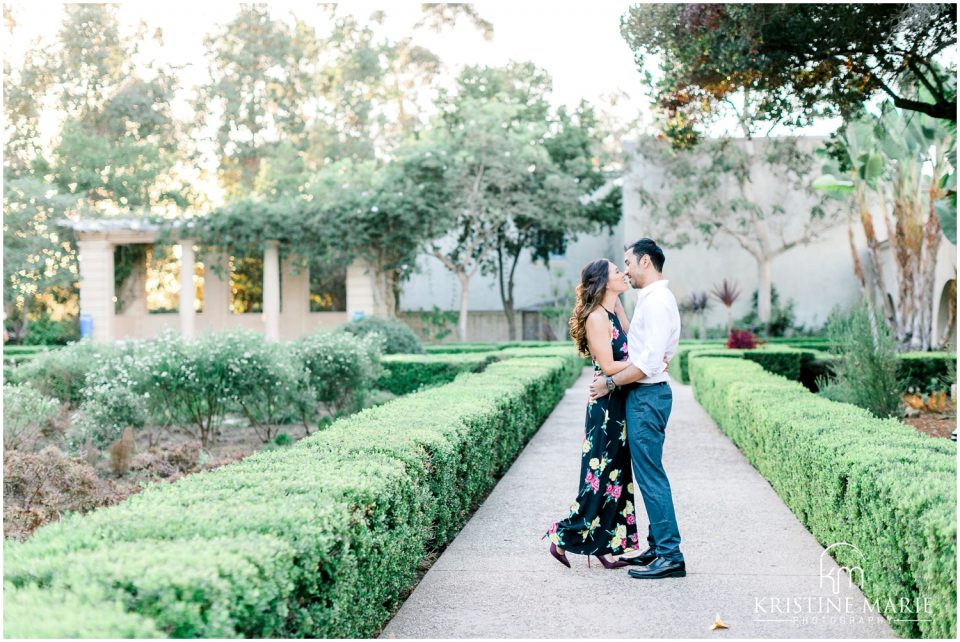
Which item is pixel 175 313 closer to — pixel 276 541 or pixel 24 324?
pixel 24 324

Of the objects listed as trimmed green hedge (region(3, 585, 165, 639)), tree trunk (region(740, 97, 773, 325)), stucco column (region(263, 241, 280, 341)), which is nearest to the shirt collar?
trimmed green hedge (region(3, 585, 165, 639))

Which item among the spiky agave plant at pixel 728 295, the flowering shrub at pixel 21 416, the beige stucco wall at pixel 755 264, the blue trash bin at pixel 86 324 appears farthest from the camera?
the beige stucco wall at pixel 755 264

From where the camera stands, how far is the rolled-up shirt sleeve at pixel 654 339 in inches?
177

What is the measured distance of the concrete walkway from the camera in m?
3.86

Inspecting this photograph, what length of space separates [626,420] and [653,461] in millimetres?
270

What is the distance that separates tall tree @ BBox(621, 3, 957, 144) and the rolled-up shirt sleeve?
4.10 metres

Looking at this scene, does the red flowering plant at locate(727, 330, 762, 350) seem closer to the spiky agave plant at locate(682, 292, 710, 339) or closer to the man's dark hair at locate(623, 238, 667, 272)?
the spiky agave plant at locate(682, 292, 710, 339)

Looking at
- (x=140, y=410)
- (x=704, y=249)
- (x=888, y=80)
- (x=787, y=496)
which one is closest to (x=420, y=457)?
(x=787, y=496)

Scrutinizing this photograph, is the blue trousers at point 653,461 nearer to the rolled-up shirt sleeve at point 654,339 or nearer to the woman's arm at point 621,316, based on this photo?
the rolled-up shirt sleeve at point 654,339

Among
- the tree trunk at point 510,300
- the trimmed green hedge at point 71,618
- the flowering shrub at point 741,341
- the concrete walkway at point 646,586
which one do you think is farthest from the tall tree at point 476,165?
the trimmed green hedge at point 71,618

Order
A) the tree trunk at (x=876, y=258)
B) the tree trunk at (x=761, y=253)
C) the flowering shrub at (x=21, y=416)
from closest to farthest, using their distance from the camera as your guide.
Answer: the flowering shrub at (x=21, y=416), the tree trunk at (x=876, y=258), the tree trunk at (x=761, y=253)

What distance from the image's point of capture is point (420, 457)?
4.62 m

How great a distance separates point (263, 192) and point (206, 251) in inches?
268

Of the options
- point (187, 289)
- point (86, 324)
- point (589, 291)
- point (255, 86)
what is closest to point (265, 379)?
point (589, 291)
